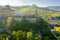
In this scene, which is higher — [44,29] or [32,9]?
[32,9]

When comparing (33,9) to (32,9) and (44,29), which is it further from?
(44,29)

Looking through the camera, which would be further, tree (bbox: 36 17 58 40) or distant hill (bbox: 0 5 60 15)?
distant hill (bbox: 0 5 60 15)

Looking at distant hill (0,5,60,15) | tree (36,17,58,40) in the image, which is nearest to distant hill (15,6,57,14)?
distant hill (0,5,60,15)

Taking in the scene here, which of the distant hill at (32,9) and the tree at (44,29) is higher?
the distant hill at (32,9)

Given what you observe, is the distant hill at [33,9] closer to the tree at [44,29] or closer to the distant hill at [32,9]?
the distant hill at [32,9]

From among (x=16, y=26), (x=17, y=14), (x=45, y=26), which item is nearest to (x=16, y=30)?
(x=16, y=26)

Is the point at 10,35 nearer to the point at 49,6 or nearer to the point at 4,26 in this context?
the point at 4,26

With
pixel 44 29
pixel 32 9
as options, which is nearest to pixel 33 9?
pixel 32 9

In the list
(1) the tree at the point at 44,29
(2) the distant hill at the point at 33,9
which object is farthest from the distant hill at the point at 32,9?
(1) the tree at the point at 44,29

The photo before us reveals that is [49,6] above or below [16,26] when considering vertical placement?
above

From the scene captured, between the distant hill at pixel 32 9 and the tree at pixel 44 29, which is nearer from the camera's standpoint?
the tree at pixel 44 29

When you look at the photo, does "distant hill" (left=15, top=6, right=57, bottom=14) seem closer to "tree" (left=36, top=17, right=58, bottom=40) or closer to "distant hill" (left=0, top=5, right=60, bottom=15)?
"distant hill" (left=0, top=5, right=60, bottom=15)
